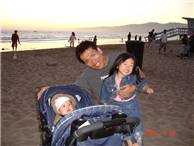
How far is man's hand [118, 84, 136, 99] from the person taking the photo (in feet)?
11.6

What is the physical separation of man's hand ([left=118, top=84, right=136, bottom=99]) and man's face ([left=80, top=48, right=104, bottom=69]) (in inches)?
17.7

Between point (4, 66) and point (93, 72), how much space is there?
11686mm

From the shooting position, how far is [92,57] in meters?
3.78

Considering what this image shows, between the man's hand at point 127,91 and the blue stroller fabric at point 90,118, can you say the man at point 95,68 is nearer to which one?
the man's hand at point 127,91

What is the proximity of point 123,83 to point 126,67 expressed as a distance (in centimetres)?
20

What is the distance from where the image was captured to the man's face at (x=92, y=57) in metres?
3.77

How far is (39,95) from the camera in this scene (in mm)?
3805

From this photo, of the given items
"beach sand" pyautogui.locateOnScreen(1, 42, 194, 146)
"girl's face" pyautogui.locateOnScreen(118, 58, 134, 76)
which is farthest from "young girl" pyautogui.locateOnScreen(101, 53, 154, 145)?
"beach sand" pyautogui.locateOnScreen(1, 42, 194, 146)

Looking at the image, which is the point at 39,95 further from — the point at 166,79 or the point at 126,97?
the point at 166,79

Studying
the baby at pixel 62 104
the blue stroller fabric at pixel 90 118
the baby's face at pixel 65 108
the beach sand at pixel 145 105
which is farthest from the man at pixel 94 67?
the beach sand at pixel 145 105

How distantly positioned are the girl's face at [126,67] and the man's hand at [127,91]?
15 centimetres

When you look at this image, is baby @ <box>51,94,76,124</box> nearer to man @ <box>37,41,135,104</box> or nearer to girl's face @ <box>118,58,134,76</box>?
man @ <box>37,41,135,104</box>

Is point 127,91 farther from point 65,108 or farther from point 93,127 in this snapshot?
point 93,127

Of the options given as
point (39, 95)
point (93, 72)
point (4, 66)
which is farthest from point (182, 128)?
point (4, 66)
